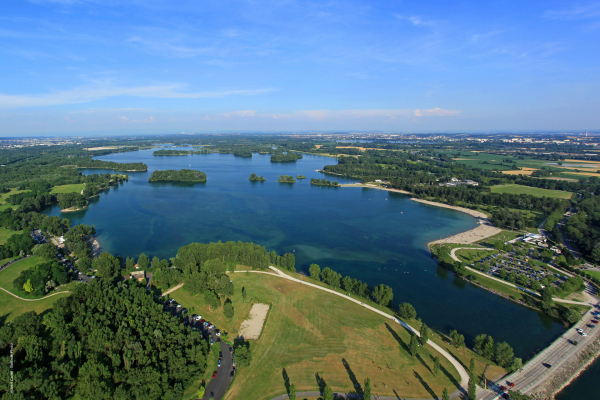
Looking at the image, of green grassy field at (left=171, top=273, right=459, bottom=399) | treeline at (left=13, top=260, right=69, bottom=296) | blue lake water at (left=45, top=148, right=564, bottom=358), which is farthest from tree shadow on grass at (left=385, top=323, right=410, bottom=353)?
treeline at (left=13, top=260, right=69, bottom=296)

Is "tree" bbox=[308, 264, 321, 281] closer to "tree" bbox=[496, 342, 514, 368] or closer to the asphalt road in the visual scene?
the asphalt road

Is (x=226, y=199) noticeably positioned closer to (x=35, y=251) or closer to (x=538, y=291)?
(x=35, y=251)

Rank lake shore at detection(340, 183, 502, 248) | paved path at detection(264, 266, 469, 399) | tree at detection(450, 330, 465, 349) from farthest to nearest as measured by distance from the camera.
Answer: lake shore at detection(340, 183, 502, 248) < tree at detection(450, 330, 465, 349) < paved path at detection(264, 266, 469, 399)

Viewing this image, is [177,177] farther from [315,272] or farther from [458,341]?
[458,341]

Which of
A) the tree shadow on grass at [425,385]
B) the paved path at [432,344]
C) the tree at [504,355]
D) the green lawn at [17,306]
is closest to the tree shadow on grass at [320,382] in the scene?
the tree shadow on grass at [425,385]

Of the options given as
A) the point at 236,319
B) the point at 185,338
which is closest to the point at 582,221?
the point at 236,319

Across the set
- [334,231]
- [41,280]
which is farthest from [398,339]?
[41,280]

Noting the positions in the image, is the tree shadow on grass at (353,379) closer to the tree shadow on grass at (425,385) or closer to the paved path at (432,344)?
the tree shadow on grass at (425,385)
